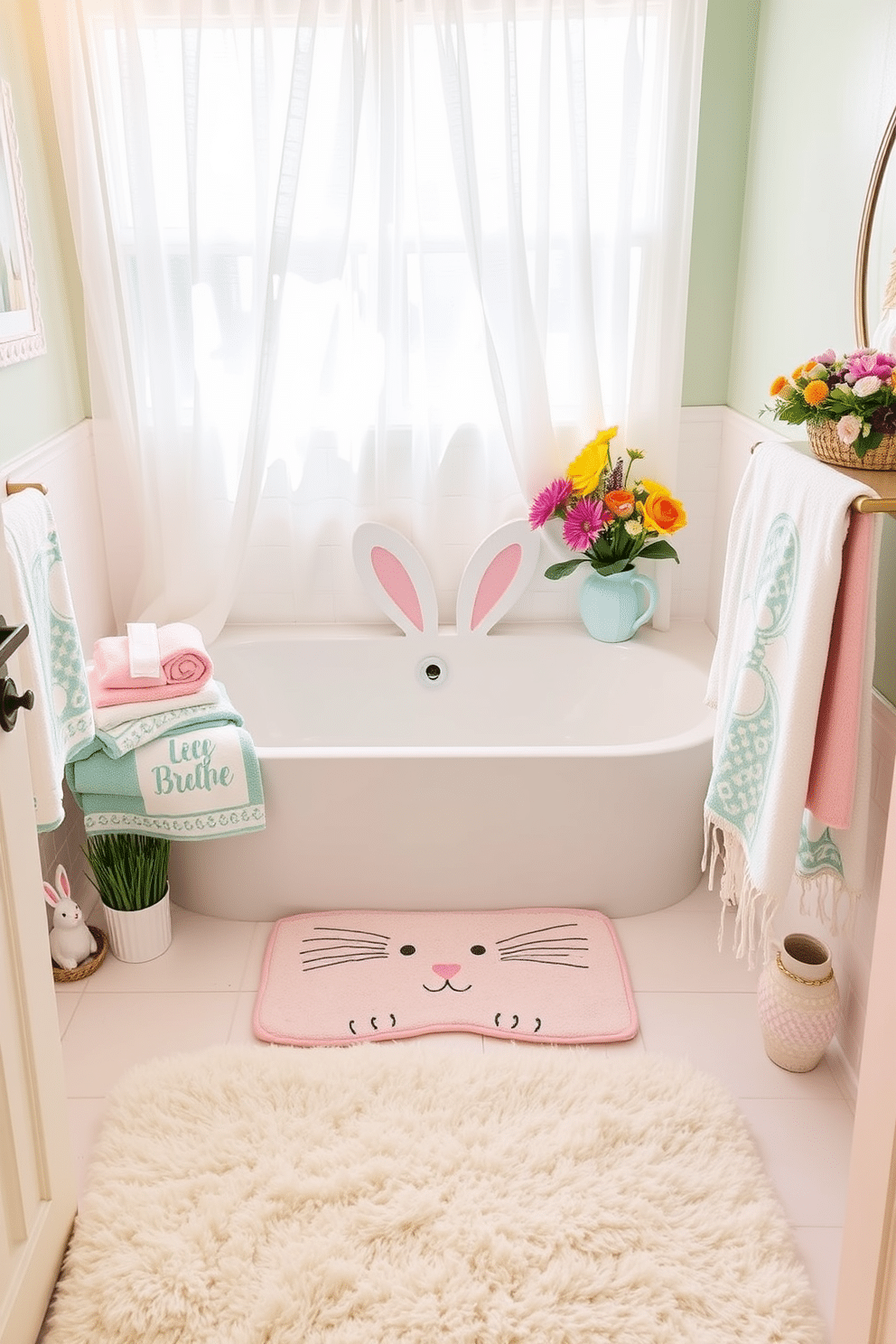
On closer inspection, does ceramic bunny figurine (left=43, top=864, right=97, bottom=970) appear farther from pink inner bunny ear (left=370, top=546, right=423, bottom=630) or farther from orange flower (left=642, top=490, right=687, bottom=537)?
orange flower (left=642, top=490, right=687, bottom=537)

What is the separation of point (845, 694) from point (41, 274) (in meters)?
2.10

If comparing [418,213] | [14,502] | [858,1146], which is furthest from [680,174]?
[858,1146]

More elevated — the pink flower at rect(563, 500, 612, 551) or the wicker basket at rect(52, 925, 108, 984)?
the pink flower at rect(563, 500, 612, 551)

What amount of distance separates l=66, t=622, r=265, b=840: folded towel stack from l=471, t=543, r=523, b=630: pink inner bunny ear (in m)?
0.88

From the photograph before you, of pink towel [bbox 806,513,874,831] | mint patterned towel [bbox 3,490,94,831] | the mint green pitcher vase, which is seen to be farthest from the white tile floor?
the mint green pitcher vase

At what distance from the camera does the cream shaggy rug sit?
164cm

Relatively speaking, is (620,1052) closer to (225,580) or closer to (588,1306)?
(588,1306)

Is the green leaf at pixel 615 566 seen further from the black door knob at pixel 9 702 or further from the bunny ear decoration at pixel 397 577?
the black door knob at pixel 9 702

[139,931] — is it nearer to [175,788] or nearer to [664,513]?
[175,788]

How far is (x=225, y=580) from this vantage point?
10.0 feet

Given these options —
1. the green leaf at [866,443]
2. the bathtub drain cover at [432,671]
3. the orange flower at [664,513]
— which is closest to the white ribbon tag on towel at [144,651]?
the bathtub drain cover at [432,671]

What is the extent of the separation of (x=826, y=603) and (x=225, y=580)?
182 cm

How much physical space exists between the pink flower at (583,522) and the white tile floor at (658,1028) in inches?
36.9

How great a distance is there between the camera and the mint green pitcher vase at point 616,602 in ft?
10.0
